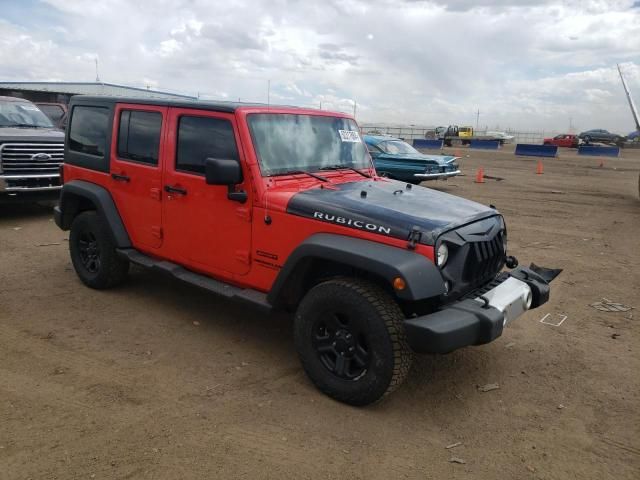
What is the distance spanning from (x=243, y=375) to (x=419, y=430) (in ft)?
4.31

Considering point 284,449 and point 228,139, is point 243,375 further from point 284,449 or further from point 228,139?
point 228,139

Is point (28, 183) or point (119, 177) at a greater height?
point (119, 177)

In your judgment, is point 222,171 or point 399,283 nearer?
point 399,283

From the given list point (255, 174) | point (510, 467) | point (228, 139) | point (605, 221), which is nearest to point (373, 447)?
point (510, 467)

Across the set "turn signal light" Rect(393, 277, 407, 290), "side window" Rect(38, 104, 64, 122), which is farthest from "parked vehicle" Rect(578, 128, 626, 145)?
"turn signal light" Rect(393, 277, 407, 290)

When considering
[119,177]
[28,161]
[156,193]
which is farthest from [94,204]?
[28,161]

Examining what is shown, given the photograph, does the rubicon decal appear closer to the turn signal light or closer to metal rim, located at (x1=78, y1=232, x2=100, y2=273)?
the turn signal light

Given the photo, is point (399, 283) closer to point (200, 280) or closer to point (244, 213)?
point (244, 213)

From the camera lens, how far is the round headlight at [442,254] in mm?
3078

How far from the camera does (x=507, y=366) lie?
4.00 m

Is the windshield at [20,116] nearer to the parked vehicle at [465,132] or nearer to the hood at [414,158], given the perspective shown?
the hood at [414,158]

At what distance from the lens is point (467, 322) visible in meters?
2.95

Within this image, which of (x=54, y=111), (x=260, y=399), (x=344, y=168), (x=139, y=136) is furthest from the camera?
(x=54, y=111)

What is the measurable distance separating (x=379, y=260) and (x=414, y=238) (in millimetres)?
270
